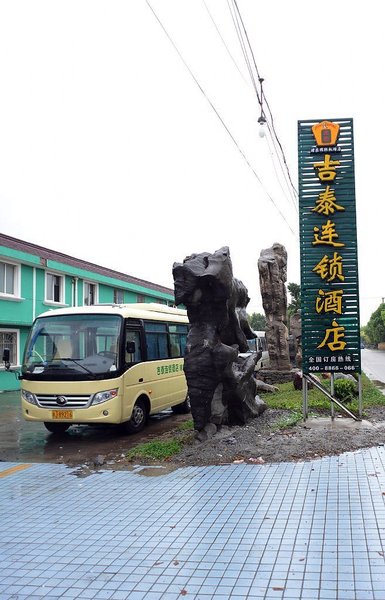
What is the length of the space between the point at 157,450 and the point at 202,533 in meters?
3.03

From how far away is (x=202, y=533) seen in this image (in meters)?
4.39

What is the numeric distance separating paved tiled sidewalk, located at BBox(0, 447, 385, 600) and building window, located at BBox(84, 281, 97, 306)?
1657 cm

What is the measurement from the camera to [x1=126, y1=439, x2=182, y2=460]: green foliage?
716 centimetres

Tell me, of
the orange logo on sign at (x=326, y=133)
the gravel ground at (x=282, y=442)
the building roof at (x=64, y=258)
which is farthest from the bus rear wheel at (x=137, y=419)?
the building roof at (x=64, y=258)

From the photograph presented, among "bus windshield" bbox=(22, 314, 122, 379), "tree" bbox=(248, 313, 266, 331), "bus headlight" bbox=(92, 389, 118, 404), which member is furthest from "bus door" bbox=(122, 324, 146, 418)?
"tree" bbox=(248, 313, 266, 331)

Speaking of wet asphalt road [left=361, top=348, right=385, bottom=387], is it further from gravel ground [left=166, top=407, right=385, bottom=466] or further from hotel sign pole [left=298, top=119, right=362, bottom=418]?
gravel ground [left=166, top=407, right=385, bottom=466]

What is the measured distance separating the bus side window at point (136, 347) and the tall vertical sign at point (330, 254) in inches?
118

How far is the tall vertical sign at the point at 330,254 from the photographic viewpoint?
8.70 metres

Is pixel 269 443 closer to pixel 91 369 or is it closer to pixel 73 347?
pixel 91 369

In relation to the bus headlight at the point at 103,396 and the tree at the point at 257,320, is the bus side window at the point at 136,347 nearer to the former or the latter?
the bus headlight at the point at 103,396

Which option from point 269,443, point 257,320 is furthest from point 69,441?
point 257,320

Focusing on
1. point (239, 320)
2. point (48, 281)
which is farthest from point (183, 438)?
point (48, 281)

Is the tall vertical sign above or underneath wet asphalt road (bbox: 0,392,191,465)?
above

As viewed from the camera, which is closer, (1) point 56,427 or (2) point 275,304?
(1) point 56,427
